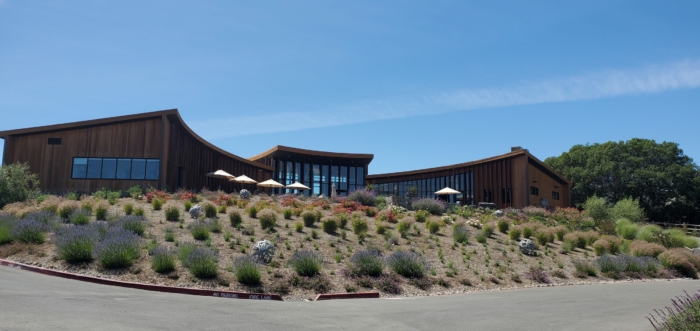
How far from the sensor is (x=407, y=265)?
15.1 metres

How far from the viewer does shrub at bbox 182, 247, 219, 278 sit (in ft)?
41.5

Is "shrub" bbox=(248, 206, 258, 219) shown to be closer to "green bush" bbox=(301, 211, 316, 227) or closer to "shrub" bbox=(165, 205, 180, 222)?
"green bush" bbox=(301, 211, 316, 227)

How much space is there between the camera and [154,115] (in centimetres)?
2886

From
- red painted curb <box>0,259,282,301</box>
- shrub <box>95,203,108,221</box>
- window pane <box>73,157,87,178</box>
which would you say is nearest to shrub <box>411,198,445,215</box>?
shrub <box>95,203,108,221</box>

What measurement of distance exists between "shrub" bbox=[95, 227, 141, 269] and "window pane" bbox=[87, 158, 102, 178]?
54.6 feet

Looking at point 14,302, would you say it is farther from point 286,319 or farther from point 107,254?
point 107,254

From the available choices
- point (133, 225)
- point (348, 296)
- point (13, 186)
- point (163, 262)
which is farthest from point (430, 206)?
point (13, 186)

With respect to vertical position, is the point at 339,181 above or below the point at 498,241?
above

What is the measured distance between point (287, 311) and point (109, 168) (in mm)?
22683

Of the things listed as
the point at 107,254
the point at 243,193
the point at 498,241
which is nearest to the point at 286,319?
the point at 107,254

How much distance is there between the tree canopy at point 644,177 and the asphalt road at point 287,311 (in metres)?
41.9

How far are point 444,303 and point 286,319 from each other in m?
4.24

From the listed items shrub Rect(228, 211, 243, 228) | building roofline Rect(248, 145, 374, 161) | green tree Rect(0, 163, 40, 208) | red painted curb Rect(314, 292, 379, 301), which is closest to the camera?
red painted curb Rect(314, 292, 379, 301)

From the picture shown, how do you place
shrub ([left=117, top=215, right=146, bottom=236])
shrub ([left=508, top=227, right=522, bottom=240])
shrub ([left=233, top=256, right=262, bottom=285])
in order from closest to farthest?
shrub ([left=233, top=256, right=262, bottom=285])
shrub ([left=117, top=215, right=146, bottom=236])
shrub ([left=508, top=227, right=522, bottom=240])
